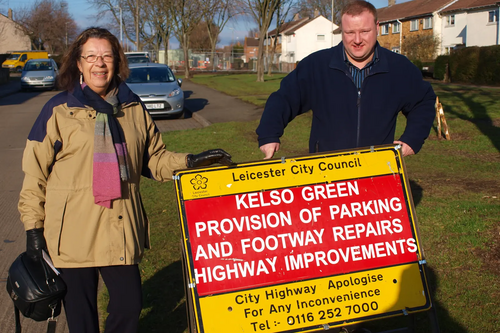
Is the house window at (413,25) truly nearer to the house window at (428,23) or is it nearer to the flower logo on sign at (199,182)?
Answer: the house window at (428,23)

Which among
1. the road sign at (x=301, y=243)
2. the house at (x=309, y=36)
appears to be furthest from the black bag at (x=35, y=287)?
the house at (x=309, y=36)

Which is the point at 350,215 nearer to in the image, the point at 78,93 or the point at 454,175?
the point at 78,93

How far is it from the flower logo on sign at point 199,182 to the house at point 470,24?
43.2 metres

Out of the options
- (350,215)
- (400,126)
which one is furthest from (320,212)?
(400,126)

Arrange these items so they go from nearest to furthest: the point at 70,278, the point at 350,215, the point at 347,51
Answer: the point at 70,278
the point at 350,215
the point at 347,51

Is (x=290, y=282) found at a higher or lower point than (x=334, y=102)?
lower

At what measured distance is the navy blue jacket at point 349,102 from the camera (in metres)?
3.42

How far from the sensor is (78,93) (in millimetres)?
2879

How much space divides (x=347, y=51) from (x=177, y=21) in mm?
44302

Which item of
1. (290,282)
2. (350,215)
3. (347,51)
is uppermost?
(347,51)

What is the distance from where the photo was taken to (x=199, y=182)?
9.62ft

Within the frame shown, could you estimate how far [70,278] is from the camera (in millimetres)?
2854

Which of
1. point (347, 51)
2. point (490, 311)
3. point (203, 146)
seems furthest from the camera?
point (203, 146)

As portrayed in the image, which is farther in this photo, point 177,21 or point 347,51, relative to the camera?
point 177,21
